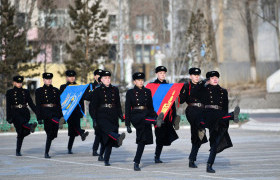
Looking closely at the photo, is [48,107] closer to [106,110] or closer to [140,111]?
[106,110]

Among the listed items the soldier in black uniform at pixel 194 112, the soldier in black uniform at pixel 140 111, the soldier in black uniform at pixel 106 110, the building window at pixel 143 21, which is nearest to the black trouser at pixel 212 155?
the soldier in black uniform at pixel 194 112

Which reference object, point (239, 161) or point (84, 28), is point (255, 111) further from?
point (239, 161)

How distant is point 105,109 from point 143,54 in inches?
2189

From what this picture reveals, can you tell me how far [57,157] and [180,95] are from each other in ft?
12.0

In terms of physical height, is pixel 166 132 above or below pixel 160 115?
below

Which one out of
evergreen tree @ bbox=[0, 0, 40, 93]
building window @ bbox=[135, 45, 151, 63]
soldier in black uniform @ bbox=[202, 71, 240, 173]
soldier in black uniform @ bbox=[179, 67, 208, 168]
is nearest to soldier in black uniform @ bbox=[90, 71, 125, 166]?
soldier in black uniform @ bbox=[179, 67, 208, 168]

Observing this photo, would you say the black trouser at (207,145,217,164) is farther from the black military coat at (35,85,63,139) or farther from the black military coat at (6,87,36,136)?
the black military coat at (6,87,36,136)

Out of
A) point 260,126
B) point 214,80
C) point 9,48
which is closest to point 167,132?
point 214,80

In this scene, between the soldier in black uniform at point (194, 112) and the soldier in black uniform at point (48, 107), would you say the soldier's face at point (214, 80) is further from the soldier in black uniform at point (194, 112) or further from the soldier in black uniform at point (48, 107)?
the soldier in black uniform at point (48, 107)

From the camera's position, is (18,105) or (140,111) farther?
(18,105)

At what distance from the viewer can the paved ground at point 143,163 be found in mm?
12344

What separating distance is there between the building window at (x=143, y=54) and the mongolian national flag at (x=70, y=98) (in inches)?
2059

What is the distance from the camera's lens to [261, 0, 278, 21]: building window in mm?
54600

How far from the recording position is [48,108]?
16.3 meters
